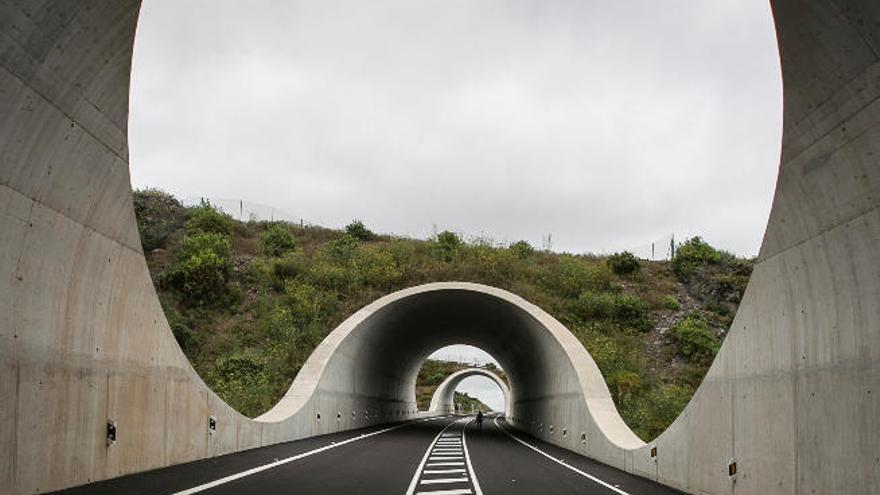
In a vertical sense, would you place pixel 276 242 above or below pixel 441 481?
above

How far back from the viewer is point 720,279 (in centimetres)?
4603

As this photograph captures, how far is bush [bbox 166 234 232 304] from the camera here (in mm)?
41219

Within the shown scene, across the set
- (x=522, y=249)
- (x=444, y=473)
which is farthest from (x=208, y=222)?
(x=444, y=473)

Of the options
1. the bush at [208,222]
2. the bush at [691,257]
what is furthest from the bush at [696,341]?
the bush at [208,222]

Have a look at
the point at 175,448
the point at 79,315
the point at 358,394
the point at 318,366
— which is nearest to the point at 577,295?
the point at 358,394

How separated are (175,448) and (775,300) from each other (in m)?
11.2

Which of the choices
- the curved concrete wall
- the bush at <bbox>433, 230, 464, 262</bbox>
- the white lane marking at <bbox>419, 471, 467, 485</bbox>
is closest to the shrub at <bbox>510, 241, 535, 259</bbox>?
the bush at <bbox>433, 230, 464, 262</bbox>

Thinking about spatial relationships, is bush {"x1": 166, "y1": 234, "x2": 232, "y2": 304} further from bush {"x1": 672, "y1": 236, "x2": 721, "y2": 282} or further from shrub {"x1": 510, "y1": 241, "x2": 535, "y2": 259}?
bush {"x1": 672, "y1": 236, "x2": 721, "y2": 282}

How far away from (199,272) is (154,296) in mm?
28611

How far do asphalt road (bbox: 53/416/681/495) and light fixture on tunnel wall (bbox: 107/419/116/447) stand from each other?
0.59 metres

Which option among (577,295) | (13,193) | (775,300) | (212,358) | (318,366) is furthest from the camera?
(577,295)

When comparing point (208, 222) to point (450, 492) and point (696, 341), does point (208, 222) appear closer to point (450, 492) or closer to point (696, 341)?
point (696, 341)

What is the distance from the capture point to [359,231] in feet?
190

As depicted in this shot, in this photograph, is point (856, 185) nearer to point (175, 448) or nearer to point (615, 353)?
point (175, 448)
